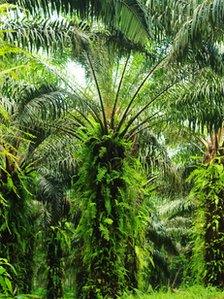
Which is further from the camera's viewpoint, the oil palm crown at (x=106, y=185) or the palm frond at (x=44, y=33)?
the oil palm crown at (x=106, y=185)

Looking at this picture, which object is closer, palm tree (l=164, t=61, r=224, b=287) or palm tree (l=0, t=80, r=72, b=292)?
palm tree (l=0, t=80, r=72, b=292)

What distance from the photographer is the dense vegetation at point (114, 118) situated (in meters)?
9.27

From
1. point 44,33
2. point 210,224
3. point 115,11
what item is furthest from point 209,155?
point 115,11

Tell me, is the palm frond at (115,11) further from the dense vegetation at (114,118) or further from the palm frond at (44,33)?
the palm frond at (44,33)

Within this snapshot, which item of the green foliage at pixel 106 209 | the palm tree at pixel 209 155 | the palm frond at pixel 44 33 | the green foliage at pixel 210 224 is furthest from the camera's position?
the green foliage at pixel 210 224

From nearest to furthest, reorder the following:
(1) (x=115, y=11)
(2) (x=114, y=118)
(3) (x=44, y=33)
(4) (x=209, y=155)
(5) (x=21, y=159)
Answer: (1) (x=115, y=11) < (3) (x=44, y=33) < (2) (x=114, y=118) < (5) (x=21, y=159) < (4) (x=209, y=155)

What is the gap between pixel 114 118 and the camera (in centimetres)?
1128

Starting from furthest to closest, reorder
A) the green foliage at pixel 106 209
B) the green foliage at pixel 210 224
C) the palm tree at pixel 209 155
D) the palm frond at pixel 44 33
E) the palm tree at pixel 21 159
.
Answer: the green foliage at pixel 210 224 → the palm tree at pixel 209 155 → the green foliage at pixel 106 209 → the palm tree at pixel 21 159 → the palm frond at pixel 44 33

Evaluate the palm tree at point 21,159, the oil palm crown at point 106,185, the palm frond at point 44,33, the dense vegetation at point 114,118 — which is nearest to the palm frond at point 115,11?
the dense vegetation at point 114,118

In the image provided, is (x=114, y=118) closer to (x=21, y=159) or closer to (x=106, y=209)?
(x=106, y=209)

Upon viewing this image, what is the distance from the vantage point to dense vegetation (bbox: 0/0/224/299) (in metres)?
9.27

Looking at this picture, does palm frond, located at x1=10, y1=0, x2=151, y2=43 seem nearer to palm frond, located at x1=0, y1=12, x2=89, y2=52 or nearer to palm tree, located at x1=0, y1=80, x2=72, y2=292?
palm frond, located at x1=0, y1=12, x2=89, y2=52

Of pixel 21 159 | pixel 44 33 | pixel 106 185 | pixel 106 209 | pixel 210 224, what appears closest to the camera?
pixel 44 33

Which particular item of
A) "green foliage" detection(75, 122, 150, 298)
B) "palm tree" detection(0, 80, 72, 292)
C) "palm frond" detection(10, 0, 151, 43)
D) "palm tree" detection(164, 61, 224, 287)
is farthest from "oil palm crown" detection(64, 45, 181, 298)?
"palm frond" detection(10, 0, 151, 43)
